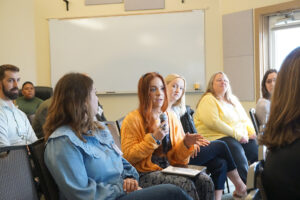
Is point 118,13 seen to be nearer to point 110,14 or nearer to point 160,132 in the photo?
point 110,14

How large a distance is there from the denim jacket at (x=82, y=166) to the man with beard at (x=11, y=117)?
1.08 meters

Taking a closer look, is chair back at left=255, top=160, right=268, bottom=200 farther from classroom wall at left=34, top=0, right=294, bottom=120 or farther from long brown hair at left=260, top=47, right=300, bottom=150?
classroom wall at left=34, top=0, right=294, bottom=120

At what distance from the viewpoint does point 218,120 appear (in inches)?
109

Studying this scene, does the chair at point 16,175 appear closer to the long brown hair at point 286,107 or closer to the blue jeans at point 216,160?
the long brown hair at point 286,107

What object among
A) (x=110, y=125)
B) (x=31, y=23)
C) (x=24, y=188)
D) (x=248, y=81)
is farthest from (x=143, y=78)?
(x=31, y=23)

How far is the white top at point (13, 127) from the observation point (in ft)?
7.20

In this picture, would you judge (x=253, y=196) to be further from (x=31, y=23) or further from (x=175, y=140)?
(x=31, y=23)

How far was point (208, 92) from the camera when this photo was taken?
10.1ft

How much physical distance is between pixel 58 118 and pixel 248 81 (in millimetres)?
3525

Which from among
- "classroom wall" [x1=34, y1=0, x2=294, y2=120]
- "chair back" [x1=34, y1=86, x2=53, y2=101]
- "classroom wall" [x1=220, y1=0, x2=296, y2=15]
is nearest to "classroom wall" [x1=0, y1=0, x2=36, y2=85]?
"classroom wall" [x1=34, y1=0, x2=294, y2=120]

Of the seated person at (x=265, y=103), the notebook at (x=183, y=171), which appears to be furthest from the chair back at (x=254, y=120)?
the notebook at (x=183, y=171)

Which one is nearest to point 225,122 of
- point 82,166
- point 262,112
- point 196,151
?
point 262,112

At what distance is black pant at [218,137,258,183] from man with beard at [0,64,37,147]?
6.05 feet

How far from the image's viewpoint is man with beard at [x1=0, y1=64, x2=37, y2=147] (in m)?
2.24
